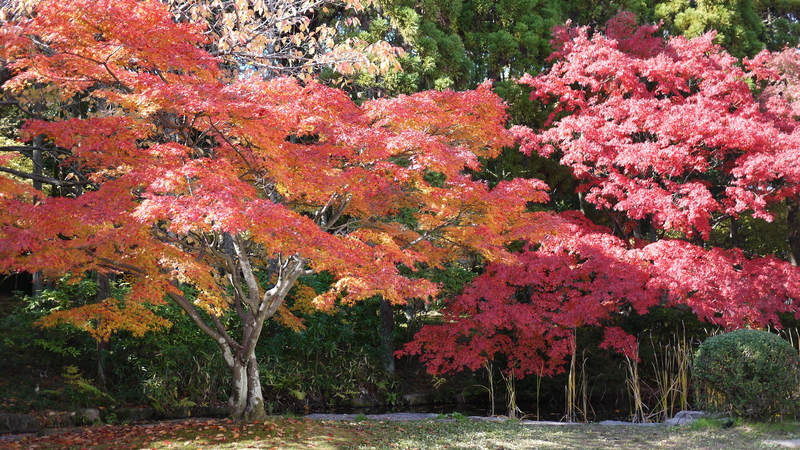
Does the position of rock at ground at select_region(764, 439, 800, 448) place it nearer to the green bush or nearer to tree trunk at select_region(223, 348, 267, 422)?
the green bush

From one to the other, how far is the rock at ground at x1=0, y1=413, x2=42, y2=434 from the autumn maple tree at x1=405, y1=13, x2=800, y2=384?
5.05m

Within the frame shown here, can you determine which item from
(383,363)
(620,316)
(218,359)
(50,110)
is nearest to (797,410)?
(620,316)

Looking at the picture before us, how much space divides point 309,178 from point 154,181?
149 cm

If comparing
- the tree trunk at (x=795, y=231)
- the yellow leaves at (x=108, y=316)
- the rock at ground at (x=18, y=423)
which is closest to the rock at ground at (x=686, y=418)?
the yellow leaves at (x=108, y=316)

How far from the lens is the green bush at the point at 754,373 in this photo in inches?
250

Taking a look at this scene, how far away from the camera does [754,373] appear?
638cm

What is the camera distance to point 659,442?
598 cm

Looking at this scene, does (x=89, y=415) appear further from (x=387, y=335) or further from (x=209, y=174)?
(x=387, y=335)

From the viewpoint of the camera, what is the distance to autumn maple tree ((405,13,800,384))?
352 inches

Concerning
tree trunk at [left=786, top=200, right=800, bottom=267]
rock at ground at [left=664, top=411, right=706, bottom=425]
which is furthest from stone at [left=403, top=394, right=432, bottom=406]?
tree trunk at [left=786, top=200, right=800, bottom=267]

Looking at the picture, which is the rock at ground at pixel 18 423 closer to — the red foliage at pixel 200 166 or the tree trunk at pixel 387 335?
the red foliage at pixel 200 166

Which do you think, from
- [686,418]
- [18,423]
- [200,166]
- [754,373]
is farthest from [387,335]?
[200,166]

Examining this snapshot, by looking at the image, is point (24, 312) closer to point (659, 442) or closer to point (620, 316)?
point (659, 442)

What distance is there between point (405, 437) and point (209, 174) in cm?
314
